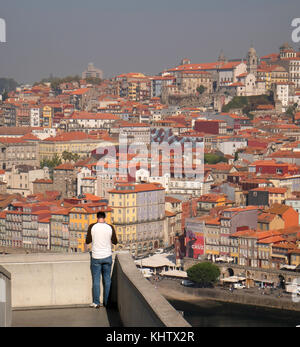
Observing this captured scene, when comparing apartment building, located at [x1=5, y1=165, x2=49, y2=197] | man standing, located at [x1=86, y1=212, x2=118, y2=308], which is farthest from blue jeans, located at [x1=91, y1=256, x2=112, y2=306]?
apartment building, located at [x1=5, y1=165, x2=49, y2=197]

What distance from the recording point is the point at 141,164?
74.9 ft

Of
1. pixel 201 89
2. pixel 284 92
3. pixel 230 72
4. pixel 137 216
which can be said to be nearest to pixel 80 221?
pixel 137 216

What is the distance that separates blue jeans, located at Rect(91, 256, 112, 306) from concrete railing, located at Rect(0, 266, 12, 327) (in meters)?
0.28

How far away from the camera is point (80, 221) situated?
17.7 m

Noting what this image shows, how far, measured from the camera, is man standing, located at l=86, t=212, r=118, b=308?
266cm

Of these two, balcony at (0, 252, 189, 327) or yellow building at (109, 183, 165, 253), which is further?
yellow building at (109, 183, 165, 253)

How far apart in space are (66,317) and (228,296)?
12114mm

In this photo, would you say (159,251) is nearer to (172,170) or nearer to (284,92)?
(172,170)

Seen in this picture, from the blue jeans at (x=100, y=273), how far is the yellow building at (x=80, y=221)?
14841mm

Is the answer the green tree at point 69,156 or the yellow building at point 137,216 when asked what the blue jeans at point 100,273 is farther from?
the green tree at point 69,156

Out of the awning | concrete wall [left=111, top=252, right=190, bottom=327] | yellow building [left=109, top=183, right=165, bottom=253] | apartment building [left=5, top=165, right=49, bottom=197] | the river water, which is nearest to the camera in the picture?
concrete wall [left=111, top=252, right=190, bottom=327]

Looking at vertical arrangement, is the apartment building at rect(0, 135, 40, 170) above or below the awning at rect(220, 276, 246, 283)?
above

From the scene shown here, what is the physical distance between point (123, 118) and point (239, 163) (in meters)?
9.88

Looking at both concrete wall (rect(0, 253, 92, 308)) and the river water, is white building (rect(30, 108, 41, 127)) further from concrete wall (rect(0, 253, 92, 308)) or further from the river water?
concrete wall (rect(0, 253, 92, 308))
